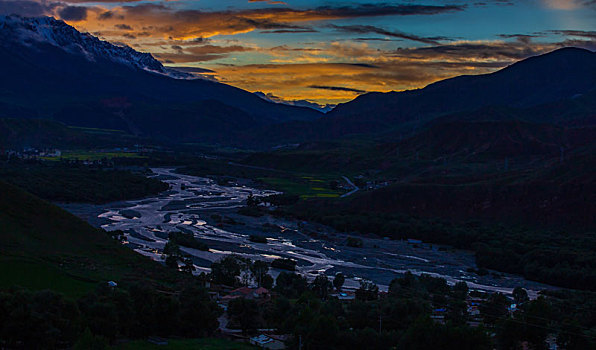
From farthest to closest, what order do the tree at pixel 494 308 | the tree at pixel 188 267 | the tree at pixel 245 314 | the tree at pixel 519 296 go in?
the tree at pixel 188 267 < the tree at pixel 519 296 < the tree at pixel 494 308 < the tree at pixel 245 314

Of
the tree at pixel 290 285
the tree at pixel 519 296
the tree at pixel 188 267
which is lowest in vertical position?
the tree at pixel 188 267

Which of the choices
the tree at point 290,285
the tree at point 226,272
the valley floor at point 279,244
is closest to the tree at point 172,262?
the valley floor at point 279,244

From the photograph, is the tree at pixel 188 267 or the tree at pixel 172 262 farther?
the tree at pixel 172 262

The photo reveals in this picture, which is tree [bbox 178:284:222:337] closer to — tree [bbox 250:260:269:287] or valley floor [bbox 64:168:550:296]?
tree [bbox 250:260:269:287]

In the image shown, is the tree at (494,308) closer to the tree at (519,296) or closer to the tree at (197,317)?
the tree at (519,296)

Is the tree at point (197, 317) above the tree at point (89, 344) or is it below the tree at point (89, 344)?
below

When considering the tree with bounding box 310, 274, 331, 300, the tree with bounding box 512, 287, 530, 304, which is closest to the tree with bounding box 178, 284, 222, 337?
the tree with bounding box 310, 274, 331, 300

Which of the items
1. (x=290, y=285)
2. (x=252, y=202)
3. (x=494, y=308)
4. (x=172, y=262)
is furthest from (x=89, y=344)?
(x=252, y=202)

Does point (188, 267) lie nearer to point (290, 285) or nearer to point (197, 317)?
point (290, 285)

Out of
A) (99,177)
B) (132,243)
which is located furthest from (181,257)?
(99,177)
